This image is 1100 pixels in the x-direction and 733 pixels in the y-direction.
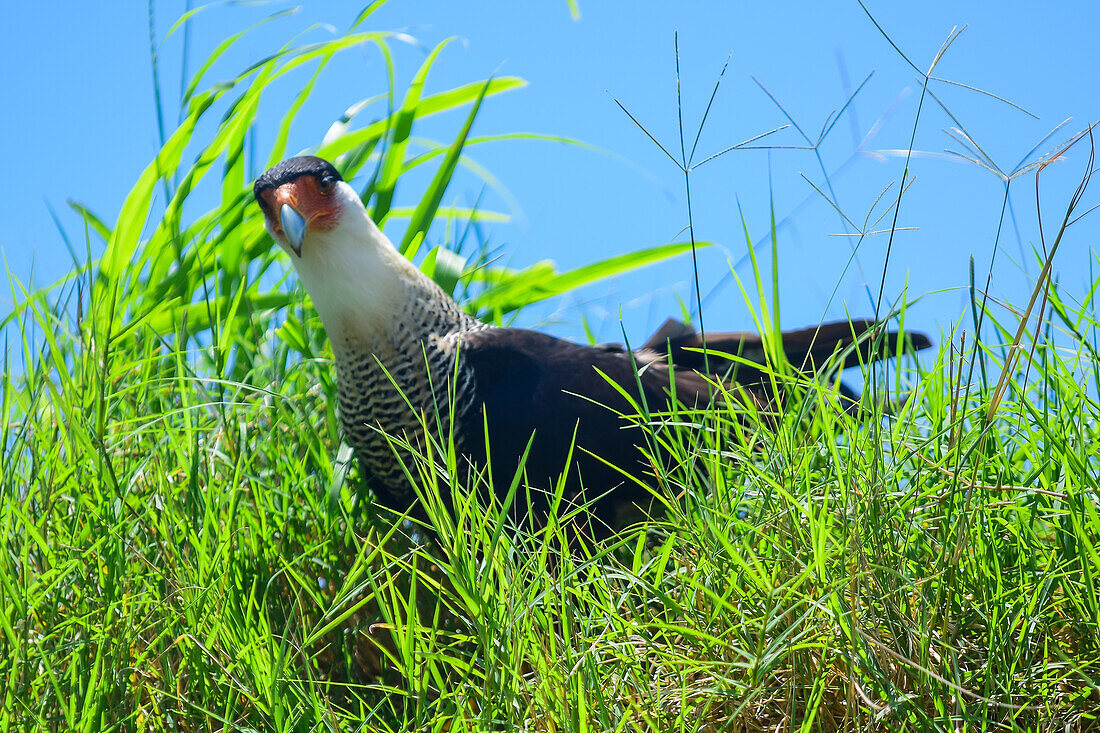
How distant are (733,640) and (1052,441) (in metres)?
0.57

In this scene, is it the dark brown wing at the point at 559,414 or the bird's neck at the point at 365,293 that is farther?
the bird's neck at the point at 365,293

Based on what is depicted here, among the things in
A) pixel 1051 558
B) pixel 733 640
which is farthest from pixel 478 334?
pixel 1051 558

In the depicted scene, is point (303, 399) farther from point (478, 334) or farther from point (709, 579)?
point (709, 579)

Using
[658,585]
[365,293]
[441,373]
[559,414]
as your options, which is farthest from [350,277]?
[658,585]

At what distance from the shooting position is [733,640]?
1.30 m

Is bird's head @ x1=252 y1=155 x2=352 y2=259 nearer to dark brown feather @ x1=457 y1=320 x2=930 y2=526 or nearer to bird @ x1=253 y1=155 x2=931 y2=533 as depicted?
bird @ x1=253 y1=155 x2=931 y2=533

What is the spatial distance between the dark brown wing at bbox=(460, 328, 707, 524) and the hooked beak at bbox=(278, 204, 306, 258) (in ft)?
1.55

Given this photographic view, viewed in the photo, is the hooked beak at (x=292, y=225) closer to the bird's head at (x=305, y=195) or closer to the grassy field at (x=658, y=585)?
the bird's head at (x=305, y=195)

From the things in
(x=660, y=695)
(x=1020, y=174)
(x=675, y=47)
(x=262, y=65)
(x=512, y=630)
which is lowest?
(x=660, y=695)

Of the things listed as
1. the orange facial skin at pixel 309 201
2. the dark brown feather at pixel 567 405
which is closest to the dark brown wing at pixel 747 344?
the dark brown feather at pixel 567 405

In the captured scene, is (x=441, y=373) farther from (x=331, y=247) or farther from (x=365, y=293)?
(x=331, y=247)

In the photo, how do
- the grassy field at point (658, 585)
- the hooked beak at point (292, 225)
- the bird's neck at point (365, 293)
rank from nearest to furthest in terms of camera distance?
the grassy field at point (658, 585), the hooked beak at point (292, 225), the bird's neck at point (365, 293)

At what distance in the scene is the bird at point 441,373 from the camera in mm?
2162

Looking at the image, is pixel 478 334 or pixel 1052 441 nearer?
pixel 1052 441
